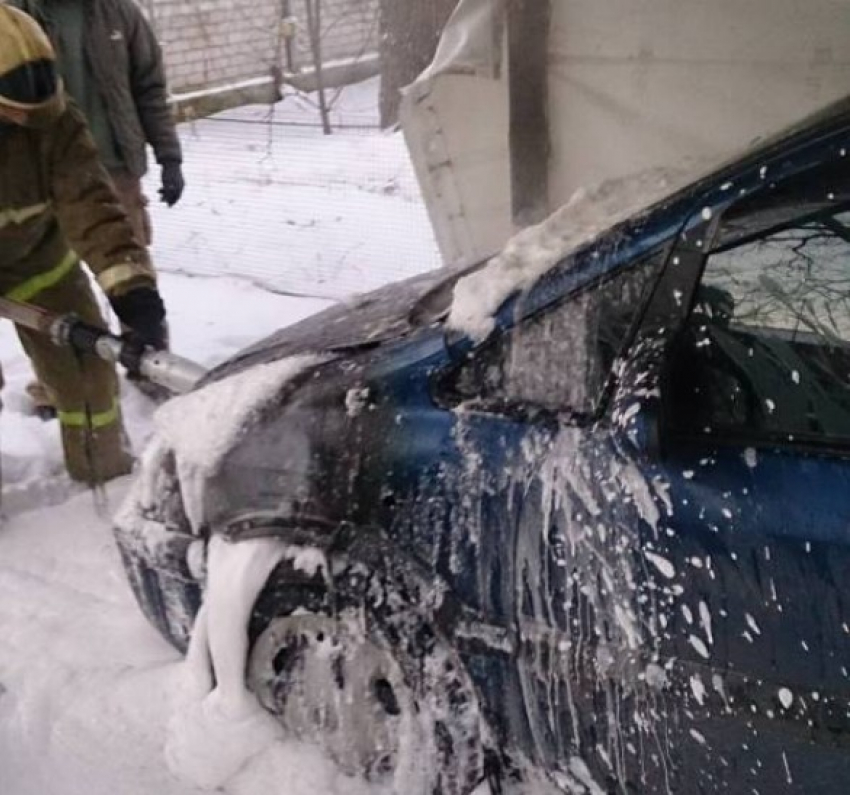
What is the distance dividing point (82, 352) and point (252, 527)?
167 cm

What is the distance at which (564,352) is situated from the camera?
6.16 feet

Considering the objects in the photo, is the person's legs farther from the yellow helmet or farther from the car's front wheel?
the car's front wheel

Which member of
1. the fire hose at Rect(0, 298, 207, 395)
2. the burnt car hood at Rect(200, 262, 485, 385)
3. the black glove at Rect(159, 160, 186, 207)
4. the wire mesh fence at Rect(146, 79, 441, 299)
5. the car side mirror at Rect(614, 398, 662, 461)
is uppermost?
the car side mirror at Rect(614, 398, 662, 461)

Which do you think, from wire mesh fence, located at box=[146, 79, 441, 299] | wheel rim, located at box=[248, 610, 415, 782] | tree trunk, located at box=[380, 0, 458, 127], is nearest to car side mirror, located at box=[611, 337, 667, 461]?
wheel rim, located at box=[248, 610, 415, 782]

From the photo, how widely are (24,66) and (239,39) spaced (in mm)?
9474

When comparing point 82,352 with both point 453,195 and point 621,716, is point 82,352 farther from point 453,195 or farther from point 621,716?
point 621,716

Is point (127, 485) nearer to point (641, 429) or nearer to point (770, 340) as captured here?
point (641, 429)

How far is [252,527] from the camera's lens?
2.21 m

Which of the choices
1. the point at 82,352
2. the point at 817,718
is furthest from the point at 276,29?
the point at 817,718

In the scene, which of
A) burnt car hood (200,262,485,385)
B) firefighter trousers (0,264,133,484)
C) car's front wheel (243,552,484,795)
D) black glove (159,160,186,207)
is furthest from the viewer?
black glove (159,160,186,207)

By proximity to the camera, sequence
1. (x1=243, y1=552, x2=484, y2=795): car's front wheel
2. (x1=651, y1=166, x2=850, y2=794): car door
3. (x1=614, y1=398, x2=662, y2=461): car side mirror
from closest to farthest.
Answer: (x1=651, y1=166, x2=850, y2=794): car door
(x1=614, y1=398, x2=662, y2=461): car side mirror
(x1=243, y1=552, x2=484, y2=795): car's front wheel

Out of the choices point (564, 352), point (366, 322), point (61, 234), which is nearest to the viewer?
point (564, 352)

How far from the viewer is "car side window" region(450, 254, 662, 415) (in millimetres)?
1822

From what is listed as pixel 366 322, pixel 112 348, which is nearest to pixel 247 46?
pixel 112 348
